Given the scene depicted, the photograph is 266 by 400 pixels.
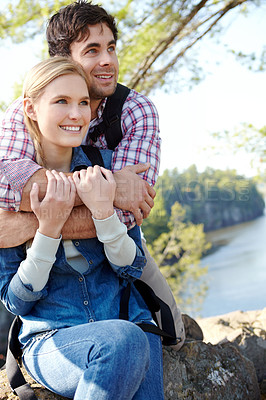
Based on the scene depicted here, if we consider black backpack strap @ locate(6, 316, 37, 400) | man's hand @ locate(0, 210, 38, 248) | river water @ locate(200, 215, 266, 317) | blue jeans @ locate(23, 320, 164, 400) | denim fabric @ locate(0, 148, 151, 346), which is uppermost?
man's hand @ locate(0, 210, 38, 248)

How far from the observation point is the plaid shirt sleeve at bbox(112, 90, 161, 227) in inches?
84.3

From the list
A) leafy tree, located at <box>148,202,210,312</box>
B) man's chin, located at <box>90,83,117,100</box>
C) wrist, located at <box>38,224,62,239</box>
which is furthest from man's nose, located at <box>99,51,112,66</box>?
leafy tree, located at <box>148,202,210,312</box>

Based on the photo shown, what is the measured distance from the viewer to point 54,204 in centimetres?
174

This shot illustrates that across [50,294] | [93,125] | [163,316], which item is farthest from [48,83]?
[163,316]

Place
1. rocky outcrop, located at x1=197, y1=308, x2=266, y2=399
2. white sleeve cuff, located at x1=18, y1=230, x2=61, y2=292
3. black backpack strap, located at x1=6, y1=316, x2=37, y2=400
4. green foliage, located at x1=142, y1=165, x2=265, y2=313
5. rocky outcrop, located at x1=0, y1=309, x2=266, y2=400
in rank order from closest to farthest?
white sleeve cuff, located at x1=18, y1=230, x2=61, y2=292 < black backpack strap, located at x1=6, y1=316, x2=37, y2=400 < rocky outcrop, located at x1=0, y1=309, x2=266, y2=400 < rocky outcrop, located at x1=197, y1=308, x2=266, y2=399 < green foliage, located at x1=142, y1=165, x2=265, y2=313

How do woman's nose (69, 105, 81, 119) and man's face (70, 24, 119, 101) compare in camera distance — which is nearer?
woman's nose (69, 105, 81, 119)

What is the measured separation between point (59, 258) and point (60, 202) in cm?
25

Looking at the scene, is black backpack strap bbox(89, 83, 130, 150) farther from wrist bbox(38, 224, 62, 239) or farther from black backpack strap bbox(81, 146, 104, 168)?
wrist bbox(38, 224, 62, 239)

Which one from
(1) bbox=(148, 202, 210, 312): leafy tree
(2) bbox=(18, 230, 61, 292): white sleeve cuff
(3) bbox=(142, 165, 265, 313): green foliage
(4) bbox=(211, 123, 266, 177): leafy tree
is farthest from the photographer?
(1) bbox=(148, 202, 210, 312): leafy tree

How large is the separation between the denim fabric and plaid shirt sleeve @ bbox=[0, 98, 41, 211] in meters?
0.23

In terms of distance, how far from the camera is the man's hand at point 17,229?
1824mm

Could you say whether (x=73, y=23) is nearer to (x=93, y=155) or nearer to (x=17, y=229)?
(x=93, y=155)

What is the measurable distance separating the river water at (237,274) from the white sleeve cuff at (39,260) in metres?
20.0

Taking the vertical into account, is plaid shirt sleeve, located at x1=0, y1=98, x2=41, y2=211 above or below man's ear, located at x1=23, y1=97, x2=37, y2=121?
below
